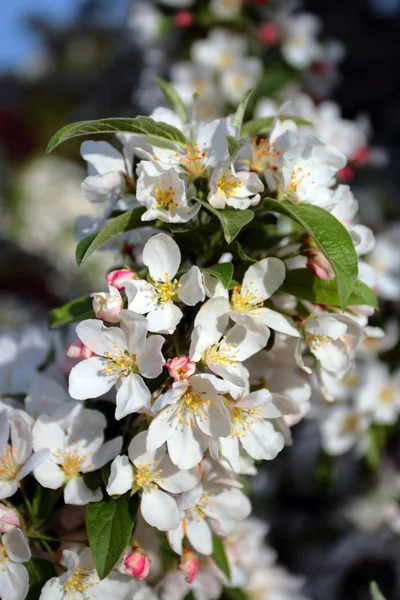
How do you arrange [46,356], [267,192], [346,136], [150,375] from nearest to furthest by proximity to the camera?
[150,375], [267,192], [46,356], [346,136]

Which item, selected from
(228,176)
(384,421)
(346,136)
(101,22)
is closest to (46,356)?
(228,176)

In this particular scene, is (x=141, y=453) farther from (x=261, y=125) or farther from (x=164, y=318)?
(x=261, y=125)

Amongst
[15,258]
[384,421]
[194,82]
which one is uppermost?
[194,82]

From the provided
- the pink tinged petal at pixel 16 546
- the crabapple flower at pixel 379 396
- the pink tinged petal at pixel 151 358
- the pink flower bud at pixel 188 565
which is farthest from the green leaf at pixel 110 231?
the crabapple flower at pixel 379 396

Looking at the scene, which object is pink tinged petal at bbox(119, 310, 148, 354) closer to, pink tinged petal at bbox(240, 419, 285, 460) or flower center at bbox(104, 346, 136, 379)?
flower center at bbox(104, 346, 136, 379)

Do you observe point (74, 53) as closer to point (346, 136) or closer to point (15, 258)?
point (15, 258)

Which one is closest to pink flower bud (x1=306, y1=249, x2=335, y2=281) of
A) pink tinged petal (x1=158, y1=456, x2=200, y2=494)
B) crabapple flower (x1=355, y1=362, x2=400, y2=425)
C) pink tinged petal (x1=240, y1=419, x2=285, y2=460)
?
pink tinged petal (x1=240, y1=419, x2=285, y2=460)

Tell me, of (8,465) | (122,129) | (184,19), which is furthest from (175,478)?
(184,19)
